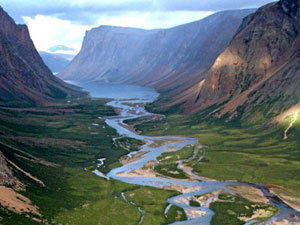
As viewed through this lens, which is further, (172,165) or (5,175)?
(172,165)

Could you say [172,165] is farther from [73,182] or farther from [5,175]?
[5,175]

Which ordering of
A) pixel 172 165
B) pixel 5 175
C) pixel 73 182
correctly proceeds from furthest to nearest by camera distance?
pixel 172 165 < pixel 73 182 < pixel 5 175

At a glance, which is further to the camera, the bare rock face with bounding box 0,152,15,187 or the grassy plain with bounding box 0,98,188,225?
the grassy plain with bounding box 0,98,188,225

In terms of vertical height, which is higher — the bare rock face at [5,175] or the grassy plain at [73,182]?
the bare rock face at [5,175]

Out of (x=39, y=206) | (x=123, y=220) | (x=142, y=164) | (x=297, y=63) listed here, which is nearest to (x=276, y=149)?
(x=142, y=164)

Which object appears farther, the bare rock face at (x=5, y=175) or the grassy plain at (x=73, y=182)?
the grassy plain at (x=73, y=182)

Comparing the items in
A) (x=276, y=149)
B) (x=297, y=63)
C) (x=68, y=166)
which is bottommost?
(x=68, y=166)

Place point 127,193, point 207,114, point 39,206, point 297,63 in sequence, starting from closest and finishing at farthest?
point 39,206, point 127,193, point 297,63, point 207,114

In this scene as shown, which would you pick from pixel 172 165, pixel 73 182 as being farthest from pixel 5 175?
pixel 172 165

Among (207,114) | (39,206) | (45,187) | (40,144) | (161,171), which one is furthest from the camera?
(207,114)

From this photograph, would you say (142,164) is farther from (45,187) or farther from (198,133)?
(198,133)

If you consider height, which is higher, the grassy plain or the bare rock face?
the bare rock face
